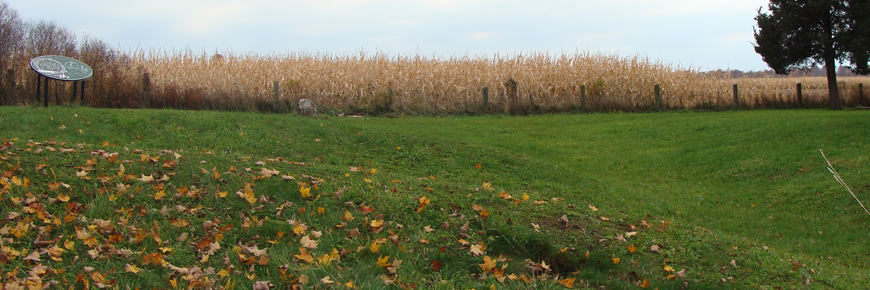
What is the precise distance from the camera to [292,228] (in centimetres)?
504

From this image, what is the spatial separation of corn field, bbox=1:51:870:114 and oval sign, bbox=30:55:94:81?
292cm

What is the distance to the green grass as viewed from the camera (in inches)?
175

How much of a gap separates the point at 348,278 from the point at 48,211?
2.87m

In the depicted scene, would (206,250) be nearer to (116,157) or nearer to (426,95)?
(116,157)

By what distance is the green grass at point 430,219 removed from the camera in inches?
175

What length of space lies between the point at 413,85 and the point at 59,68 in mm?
12501

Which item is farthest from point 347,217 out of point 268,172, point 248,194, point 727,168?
point 727,168

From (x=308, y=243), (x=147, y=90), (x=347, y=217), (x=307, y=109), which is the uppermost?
(x=147, y=90)

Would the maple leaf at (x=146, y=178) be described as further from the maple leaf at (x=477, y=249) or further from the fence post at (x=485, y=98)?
the fence post at (x=485, y=98)

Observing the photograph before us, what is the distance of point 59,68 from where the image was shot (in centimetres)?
1534

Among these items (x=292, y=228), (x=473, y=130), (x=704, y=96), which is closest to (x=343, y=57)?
(x=473, y=130)

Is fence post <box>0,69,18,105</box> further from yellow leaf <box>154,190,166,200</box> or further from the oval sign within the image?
yellow leaf <box>154,190,166,200</box>

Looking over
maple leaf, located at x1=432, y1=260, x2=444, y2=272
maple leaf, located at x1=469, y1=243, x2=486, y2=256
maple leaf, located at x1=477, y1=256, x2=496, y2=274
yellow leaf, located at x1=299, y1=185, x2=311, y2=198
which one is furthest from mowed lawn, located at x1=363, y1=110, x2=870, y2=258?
yellow leaf, located at x1=299, y1=185, x2=311, y2=198

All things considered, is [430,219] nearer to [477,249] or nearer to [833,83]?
[477,249]
